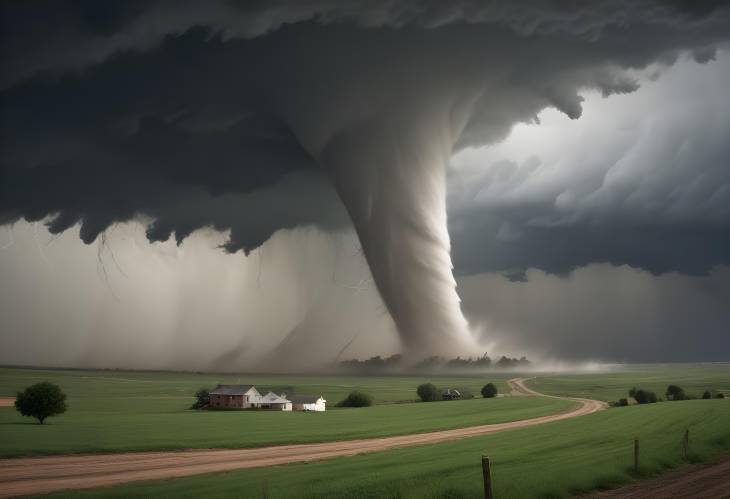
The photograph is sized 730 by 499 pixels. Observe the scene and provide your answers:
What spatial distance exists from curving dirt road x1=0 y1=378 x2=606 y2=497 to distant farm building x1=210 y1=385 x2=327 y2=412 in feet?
174

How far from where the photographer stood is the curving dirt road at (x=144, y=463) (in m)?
32.7

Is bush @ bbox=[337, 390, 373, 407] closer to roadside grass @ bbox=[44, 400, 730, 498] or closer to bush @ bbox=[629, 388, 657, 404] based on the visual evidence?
bush @ bbox=[629, 388, 657, 404]

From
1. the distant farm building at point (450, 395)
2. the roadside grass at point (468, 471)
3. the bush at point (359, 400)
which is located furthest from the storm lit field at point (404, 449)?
the distant farm building at point (450, 395)

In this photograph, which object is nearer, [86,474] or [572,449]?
[86,474]

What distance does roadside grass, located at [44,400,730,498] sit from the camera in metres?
26.7

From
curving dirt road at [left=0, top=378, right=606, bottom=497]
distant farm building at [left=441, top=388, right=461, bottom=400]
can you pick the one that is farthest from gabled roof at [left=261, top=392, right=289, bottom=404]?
curving dirt road at [left=0, top=378, right=606, bottom=497]

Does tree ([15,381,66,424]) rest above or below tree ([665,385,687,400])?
above

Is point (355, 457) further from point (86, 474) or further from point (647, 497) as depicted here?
point (647, 497)

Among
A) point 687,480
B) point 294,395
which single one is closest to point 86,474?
point 687,480

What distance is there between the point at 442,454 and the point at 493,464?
7.37m

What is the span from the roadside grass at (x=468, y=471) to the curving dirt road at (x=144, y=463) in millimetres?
2798

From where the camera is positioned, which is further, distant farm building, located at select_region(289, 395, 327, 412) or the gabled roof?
the gabled roof

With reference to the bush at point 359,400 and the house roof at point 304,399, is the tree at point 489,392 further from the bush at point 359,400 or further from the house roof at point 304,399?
the house roof at point 304,399

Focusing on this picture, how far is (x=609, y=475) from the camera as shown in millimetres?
28312
